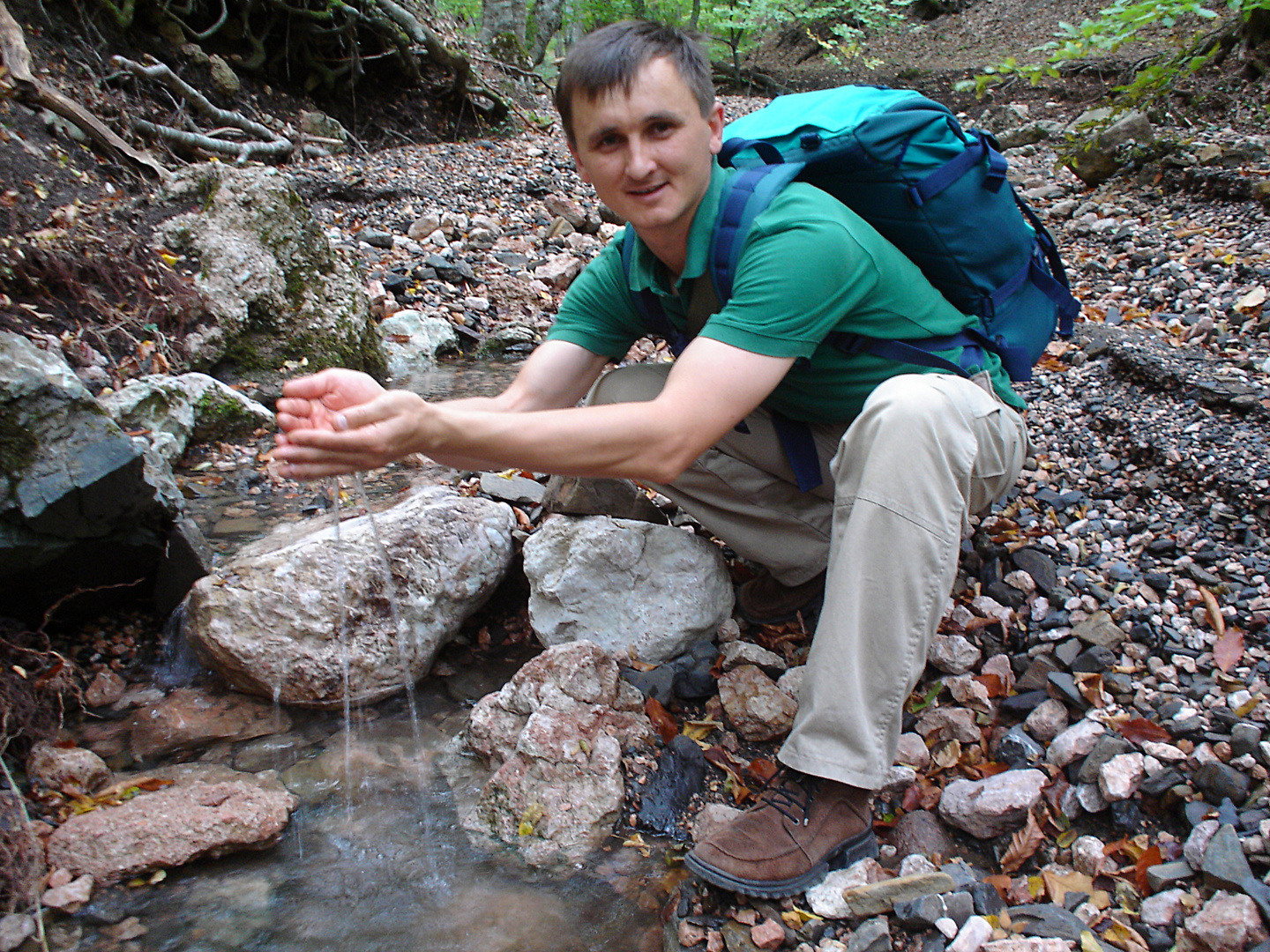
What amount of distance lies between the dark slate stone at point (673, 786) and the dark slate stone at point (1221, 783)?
1.32 meters

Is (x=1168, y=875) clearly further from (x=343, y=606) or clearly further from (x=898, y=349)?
(x=343, y=606)

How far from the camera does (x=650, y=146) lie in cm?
236

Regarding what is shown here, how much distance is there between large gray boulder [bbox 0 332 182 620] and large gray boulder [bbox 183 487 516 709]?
35 cm

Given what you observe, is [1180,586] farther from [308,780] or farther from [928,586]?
[308,780]

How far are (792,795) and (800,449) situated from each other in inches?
44.3

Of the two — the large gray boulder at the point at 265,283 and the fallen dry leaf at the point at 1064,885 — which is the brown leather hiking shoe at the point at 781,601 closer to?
the fallen dry leaf at the point at 1064,885

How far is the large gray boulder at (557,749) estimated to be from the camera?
2455 mm

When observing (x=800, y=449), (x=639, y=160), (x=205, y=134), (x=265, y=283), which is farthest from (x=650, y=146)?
(x=205, y=134)

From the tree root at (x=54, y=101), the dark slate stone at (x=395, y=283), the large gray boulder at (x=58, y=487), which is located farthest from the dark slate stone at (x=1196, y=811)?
the tree root at (x=54, y=101)

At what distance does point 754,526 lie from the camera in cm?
314

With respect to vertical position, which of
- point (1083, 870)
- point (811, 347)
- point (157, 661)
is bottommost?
point (1083, 870)

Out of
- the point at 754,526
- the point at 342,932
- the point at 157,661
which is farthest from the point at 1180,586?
the point at 157,661

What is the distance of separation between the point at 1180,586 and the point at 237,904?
3.05 meters

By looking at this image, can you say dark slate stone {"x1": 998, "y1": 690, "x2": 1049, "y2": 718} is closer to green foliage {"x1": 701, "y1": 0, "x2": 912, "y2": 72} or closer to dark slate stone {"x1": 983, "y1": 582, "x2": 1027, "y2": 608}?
dark slate stone {"x1": 983, "y1": 582, "x2": 1027, "y2": 608}
